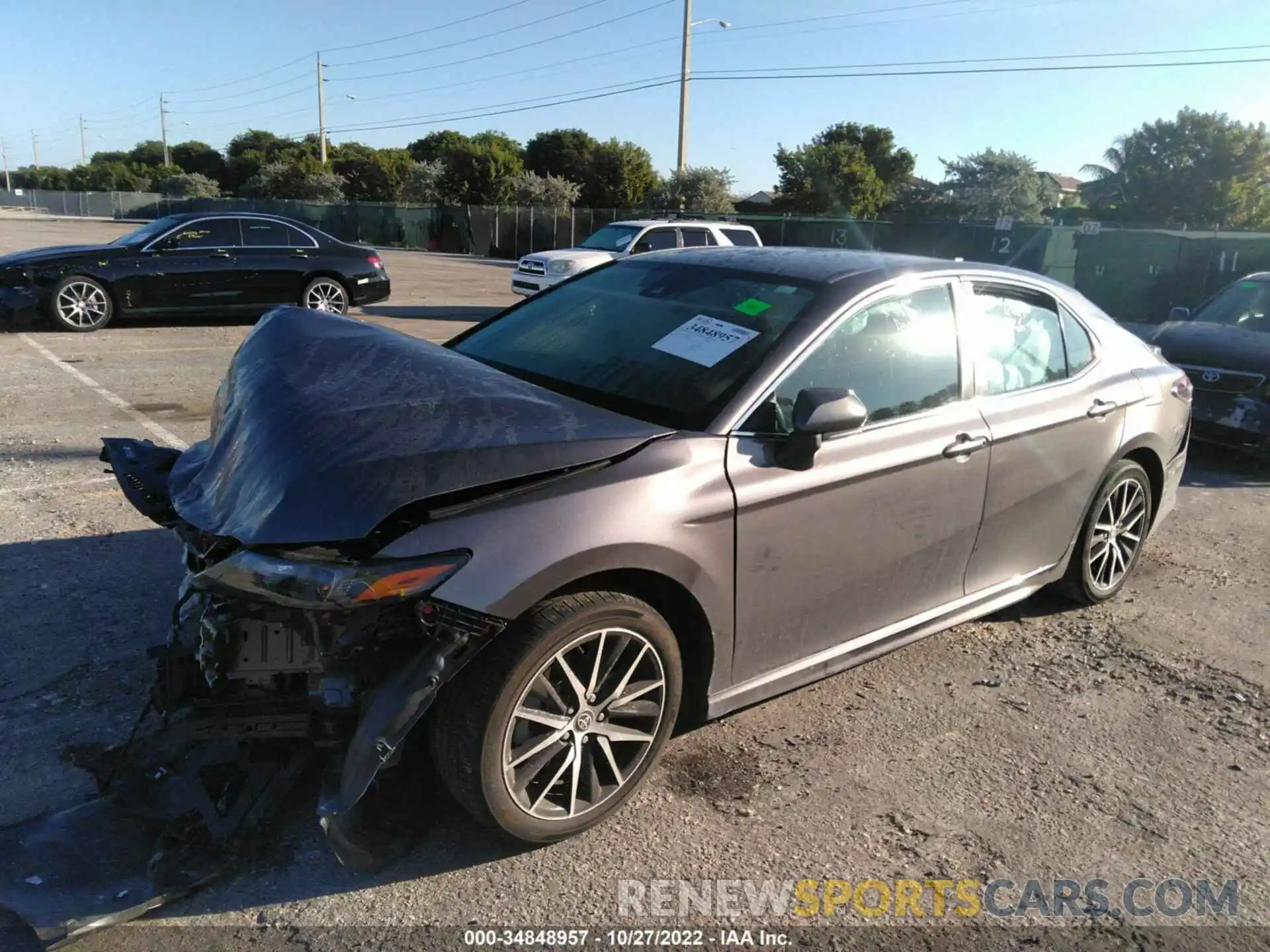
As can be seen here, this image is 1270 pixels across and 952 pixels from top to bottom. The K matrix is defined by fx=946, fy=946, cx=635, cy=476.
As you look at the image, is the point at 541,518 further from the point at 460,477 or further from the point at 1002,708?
the point at 1002,708

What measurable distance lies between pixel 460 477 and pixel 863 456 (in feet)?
4.93

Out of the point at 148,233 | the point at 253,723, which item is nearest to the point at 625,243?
the point at 148,233

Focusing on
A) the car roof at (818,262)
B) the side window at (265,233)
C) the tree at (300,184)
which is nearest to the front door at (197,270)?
the side window at (265,233)

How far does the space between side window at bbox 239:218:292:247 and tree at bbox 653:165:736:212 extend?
31614 millimetres

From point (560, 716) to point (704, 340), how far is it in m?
1.49

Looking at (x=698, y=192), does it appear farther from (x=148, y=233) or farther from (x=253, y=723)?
(x=253, y=723)

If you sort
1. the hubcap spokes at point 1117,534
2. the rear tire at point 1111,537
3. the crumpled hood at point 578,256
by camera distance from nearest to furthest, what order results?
the rear tire at point 1111,537 < the hubcap spokes at point 1117,534 < the crumpled hood at point 578,256

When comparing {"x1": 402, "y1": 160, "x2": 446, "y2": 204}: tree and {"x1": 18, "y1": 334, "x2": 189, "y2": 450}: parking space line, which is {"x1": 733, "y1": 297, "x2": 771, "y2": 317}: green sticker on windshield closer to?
{"x1": 18, "y1": 334, "x2": 189, "y2": 450}: parking space line

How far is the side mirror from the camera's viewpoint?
10.1 feet

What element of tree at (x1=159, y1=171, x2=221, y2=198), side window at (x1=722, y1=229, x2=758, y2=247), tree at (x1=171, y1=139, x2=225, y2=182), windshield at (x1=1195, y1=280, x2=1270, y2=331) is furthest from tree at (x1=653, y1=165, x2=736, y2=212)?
tree at (x1=171, y1=139, x2=225, y2=182)

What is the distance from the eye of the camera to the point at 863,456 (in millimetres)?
3371

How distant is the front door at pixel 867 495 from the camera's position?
10.3ft

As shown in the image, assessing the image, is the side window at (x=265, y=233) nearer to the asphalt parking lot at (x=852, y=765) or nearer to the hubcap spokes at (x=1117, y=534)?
the asphalt parking lot at (x=852, y=765)

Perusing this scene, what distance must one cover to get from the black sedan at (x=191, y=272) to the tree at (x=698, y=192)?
3139 centimetres
